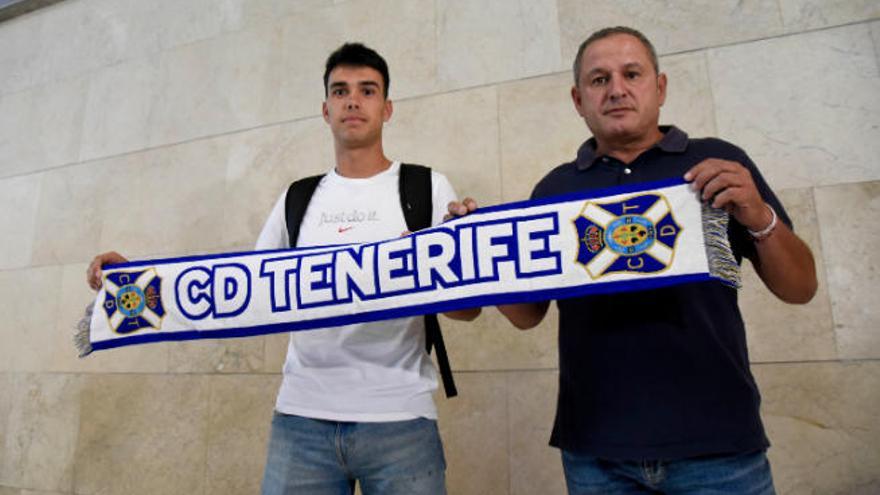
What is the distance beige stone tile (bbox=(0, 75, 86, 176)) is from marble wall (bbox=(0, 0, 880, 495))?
15mm

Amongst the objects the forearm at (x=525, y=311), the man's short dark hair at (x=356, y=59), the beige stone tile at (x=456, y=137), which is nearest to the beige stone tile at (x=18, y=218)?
the beige stone tile at (x=456, y=137)

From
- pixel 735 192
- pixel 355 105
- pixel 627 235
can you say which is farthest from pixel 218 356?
pixel 735 192

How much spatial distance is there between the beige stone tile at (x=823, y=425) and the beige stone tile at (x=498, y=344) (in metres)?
0.72

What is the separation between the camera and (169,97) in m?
2.97

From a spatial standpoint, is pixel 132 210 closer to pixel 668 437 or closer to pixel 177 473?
pixel 177 473

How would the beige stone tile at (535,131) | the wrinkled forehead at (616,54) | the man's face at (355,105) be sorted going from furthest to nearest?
the beige stone tile at (535,131) → the man's face at (355,105) → the wrinkled forehead at (616,54)

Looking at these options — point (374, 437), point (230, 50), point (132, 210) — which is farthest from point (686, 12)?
point (132, 210)

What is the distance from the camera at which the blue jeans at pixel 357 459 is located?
3.93 feet

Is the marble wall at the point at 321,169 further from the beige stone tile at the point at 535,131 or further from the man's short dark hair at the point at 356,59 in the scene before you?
the man's short dark hair at the point at 356,59

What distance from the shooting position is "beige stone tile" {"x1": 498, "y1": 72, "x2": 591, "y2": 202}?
2117 millimetres

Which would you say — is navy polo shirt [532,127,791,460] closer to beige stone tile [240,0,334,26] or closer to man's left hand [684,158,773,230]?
man's left hand [684,158,773,230]

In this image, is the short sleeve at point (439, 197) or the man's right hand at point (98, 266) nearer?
the short sleeve at point (439, 197)

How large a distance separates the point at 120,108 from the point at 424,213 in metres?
2.61

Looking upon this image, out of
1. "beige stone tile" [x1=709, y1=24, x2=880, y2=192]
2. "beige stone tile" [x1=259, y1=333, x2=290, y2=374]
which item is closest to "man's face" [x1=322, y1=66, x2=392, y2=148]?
"beige stone tile" [x1=259, y1=333, x2=290, y2=374]
